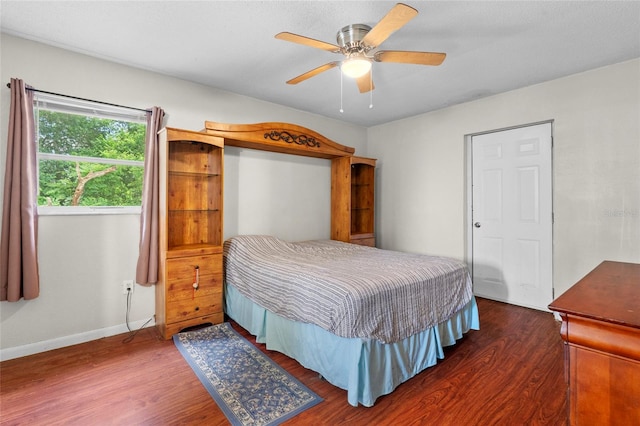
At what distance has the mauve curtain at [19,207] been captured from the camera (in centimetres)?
218

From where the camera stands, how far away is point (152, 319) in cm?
293

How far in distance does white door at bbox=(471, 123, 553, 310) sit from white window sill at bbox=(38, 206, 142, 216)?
13.0ft

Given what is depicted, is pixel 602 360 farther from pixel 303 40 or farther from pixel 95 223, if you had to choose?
pixel 95 223

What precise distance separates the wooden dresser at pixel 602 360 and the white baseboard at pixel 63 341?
3242 millimetres

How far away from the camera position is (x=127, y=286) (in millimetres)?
2773

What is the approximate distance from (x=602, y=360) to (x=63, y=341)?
3470 mm

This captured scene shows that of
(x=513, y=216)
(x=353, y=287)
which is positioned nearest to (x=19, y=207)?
(x=353, y=287)

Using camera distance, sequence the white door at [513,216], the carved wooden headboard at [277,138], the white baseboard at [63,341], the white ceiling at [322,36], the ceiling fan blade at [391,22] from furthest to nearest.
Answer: the white door at [513,216] < the carved wooden headboard at [277,138] < the white baseboard at [63,341] < the white ceiling at [322,36] < the ceiling fan blade at [391,22]

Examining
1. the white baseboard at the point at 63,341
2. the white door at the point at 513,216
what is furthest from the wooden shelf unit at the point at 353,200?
the white baseboard at the point at 63,341

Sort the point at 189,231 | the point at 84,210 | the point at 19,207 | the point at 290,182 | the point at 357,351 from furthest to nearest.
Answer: the point at 290,182, the point at 189,231, the point at 84,210, the point at 19,207, the point at 357,351

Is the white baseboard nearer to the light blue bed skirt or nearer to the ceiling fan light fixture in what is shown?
the light blue bed skirt

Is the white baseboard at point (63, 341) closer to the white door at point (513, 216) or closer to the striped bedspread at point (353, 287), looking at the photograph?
the striped bedspread at point (353, 287)

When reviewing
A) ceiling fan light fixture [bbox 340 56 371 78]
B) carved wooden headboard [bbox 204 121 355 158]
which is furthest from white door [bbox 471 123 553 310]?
ceiling fan light fixture [bbox 340 56 371 78]

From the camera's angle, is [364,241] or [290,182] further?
[364,241]
